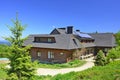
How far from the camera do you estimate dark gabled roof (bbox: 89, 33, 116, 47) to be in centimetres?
4877

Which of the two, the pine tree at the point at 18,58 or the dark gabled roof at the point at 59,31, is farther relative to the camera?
the dark gabled roof at the point at 59,31

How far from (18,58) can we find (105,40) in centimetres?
3799

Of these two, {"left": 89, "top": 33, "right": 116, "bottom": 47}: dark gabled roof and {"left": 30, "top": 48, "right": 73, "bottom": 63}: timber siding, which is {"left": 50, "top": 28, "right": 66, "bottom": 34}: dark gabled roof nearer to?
{"left": 89, "top": 33, "right": 116, "bottom": 47}: dark gabled roof

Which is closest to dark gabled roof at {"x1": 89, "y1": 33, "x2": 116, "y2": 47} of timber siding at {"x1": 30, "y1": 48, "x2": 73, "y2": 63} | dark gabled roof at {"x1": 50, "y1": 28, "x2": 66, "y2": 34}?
dark gabled roof at {"x1": 50, "y1": 28, "x2": 66, "y2": 34}

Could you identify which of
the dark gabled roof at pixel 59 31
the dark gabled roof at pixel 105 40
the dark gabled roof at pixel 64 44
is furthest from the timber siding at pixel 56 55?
the dark gabled roof at pixel 105 40

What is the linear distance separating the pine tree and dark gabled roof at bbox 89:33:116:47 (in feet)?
115

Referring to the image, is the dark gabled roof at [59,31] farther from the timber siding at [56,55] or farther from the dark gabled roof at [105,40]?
the timber siding at [56,55]

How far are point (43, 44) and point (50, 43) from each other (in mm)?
1620

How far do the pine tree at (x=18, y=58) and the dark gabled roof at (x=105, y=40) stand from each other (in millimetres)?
34935

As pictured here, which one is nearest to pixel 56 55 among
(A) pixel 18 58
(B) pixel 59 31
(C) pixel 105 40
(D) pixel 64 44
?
(D) pixel 64 44

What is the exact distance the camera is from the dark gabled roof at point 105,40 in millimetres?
48769

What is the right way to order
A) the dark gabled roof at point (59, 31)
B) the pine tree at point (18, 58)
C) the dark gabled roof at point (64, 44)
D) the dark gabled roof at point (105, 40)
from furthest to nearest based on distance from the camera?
the dark gabled roof at point (59, 31) → the dark gabled roof at point (105, 40) → the dark gabled roof at point (64, 44) → the pine tree at point (18, 58)

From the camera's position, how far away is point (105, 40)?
50562 mm

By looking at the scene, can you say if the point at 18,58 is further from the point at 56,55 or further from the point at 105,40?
the point at 105,40
